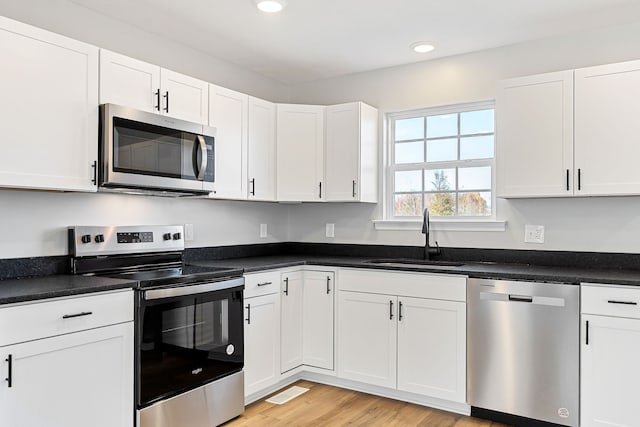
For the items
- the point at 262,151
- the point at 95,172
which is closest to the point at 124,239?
the point at 95,172

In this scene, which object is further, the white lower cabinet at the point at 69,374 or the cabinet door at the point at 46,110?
the cabinet door at the point at 46,110

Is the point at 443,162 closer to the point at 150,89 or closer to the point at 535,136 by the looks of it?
the point at 535,136

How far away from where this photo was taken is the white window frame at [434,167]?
3.60 metres

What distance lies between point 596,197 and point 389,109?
1.68 m

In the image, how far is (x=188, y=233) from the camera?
347 centimetres

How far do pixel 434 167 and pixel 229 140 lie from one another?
1.64 m

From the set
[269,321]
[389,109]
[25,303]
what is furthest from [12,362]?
[389,109]

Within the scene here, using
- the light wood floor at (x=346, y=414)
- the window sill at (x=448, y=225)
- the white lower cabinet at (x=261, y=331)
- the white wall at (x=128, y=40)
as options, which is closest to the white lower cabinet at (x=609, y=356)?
the light wood floor at (x=346, y=414)

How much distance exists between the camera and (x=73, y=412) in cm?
215

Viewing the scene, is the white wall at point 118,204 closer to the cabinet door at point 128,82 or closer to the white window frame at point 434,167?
the cabinet door at point 128,82

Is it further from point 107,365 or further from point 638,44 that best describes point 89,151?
point 638,44

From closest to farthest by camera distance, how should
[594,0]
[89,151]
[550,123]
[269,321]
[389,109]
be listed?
[89,151] < [594,0] < [550,123] < [269,321] < [389,109]

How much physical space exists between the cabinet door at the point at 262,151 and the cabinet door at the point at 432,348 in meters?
1.34

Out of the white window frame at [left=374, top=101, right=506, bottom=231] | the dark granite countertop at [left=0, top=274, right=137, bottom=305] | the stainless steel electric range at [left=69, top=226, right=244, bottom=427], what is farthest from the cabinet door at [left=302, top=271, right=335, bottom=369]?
the dark granite countertop at [left=0, top=274, right=137, bottom=305]
